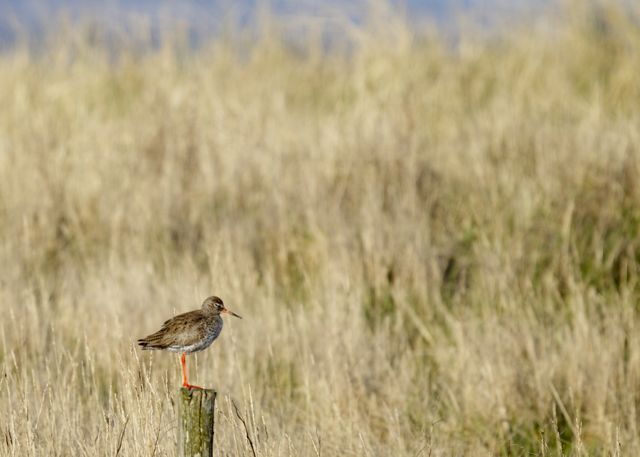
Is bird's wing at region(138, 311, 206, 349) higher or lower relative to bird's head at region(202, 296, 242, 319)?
lower

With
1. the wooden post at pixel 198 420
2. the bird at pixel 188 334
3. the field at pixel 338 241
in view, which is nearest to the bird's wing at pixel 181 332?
the bird at pixel 188 334

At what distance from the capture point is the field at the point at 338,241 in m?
4.26

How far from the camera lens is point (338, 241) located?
20.6ft

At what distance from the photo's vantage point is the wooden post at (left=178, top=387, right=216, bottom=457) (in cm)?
278

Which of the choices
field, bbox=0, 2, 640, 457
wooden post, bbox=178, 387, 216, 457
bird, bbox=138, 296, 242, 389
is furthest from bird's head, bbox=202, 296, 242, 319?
wooden post, bbox=178, 387, 216, 457

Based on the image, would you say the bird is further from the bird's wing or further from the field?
the field

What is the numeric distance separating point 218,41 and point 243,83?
98 cm

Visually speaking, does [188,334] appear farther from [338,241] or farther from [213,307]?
[338,241]

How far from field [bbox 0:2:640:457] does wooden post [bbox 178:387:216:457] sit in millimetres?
303

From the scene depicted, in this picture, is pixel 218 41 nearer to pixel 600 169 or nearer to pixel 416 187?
pixel 416 187

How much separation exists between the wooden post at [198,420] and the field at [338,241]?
0.99ft

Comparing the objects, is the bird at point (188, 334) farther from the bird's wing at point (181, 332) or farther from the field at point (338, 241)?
the field at point (338, 241)

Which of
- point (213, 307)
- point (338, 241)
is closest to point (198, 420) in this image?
point (213, 307)

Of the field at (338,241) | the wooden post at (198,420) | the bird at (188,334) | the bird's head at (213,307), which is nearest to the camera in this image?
the wooden post at (198,420)
